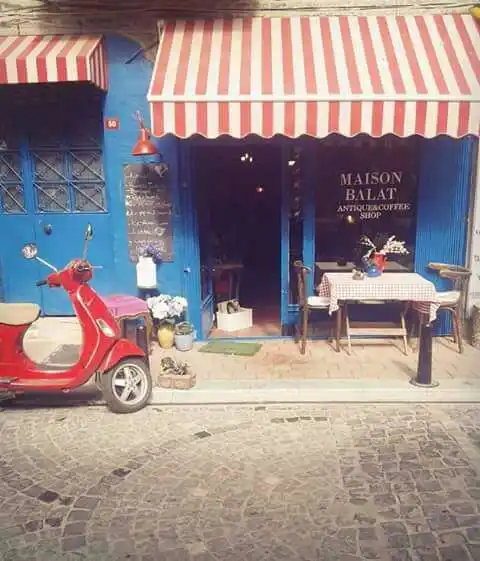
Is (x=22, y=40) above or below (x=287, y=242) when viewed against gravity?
above

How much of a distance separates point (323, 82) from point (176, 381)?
361cm

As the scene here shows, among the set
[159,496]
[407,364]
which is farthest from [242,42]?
[159,496]

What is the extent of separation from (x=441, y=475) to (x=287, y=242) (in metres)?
3.96

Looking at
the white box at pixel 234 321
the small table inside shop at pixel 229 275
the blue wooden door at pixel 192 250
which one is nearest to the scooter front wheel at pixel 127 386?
the blue wooden door at pixel 192 250

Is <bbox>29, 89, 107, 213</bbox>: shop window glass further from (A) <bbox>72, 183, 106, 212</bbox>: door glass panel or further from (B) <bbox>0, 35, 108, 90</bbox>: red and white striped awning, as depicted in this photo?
(B) <bbox>0, 35, 108, 90</bbox>: red and white striped awning

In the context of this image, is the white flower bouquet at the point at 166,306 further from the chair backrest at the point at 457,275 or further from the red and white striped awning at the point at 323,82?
the chair backrest at the point at 457,275

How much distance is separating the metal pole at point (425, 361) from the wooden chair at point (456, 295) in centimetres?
93

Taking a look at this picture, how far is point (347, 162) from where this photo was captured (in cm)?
733

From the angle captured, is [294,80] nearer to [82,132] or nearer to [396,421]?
[82,132]

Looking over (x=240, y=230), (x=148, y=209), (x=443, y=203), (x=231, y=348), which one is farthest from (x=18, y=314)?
(x=240, y=230)

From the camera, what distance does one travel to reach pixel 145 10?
681cm

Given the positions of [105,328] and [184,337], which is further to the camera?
[184,337]

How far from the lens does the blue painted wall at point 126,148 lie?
6949 millimetres

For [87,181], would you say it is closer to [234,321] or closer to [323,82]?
[234,321]
